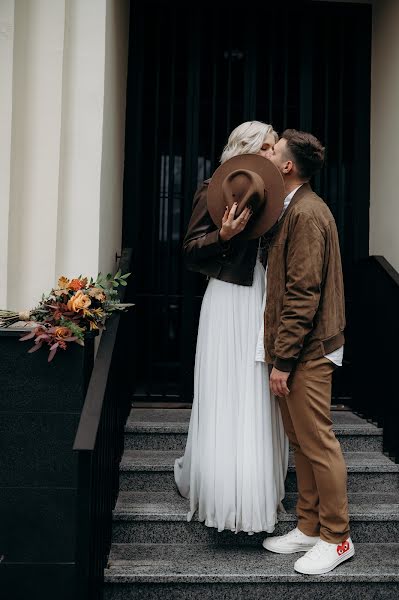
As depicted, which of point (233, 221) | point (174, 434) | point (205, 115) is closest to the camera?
point (233, 221)

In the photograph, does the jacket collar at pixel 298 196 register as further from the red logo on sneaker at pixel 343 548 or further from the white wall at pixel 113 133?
the red logo on sneaker at pixel 343 548

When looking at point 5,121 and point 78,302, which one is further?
point 5,121

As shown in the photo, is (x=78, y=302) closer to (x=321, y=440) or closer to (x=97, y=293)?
(x=97, y=293)

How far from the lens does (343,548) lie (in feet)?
10.5

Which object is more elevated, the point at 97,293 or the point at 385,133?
the point at 385,133

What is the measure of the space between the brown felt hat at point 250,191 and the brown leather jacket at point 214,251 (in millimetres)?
97

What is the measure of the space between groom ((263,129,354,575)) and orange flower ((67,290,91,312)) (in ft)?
3.13

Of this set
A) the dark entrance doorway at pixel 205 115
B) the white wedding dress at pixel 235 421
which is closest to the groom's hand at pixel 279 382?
the white wedding dress at pixel 235 421

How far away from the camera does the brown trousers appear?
312 cm

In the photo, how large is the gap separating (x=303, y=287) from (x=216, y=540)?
1514 mm

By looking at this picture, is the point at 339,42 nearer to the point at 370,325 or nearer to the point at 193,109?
the point at 193,109

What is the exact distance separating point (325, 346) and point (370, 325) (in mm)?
1455

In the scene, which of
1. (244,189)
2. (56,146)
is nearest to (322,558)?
(244,189)

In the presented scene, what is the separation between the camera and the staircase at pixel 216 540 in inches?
123
